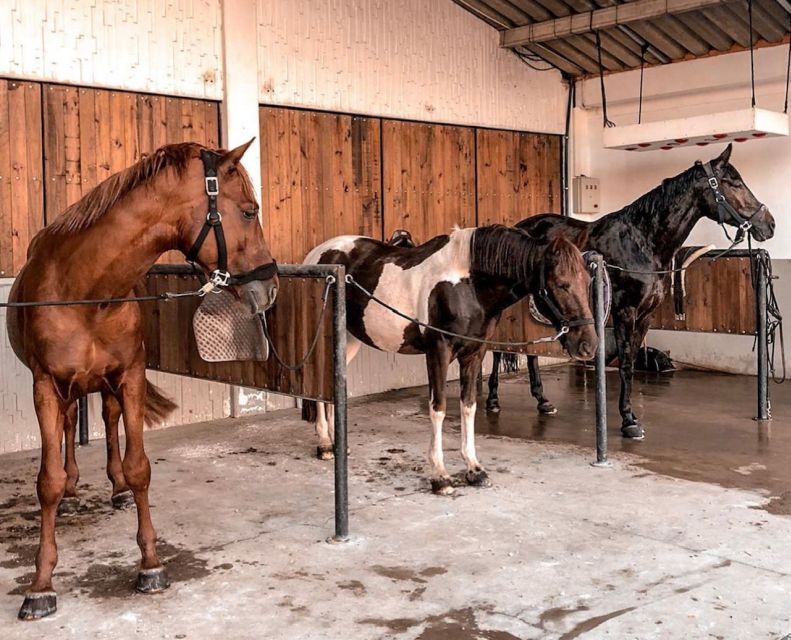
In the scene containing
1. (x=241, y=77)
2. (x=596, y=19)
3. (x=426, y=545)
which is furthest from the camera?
(x=596, y=19)

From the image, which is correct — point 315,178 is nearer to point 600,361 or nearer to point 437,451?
point 600,361

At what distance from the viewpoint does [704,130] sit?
23.8ft

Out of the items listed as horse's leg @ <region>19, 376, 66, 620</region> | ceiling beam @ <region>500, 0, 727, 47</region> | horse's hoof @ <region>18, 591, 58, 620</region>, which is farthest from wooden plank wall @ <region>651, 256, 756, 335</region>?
horse's hoof @ <region>18, 591, 58, 620</region>

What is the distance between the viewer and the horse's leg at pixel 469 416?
4715 millimetres

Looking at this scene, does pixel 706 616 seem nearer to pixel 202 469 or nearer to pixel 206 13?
A: pixel 202 469

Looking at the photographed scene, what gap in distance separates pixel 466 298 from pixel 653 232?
210cm

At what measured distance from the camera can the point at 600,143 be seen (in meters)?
9.66

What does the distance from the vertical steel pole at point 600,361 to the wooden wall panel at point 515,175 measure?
3849 mm

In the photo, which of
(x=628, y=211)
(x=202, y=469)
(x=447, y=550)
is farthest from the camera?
(x=628, y=211)

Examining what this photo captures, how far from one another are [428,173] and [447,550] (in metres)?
5.17

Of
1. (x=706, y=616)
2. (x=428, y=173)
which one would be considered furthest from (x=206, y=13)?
(x=706, y=616)

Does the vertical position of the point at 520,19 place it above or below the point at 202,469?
above

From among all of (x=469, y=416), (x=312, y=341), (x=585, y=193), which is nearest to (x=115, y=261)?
(x=312, y=341)

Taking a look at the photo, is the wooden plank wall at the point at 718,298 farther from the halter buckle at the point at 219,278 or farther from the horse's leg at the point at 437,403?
the halter buckle at the point at 219,278
